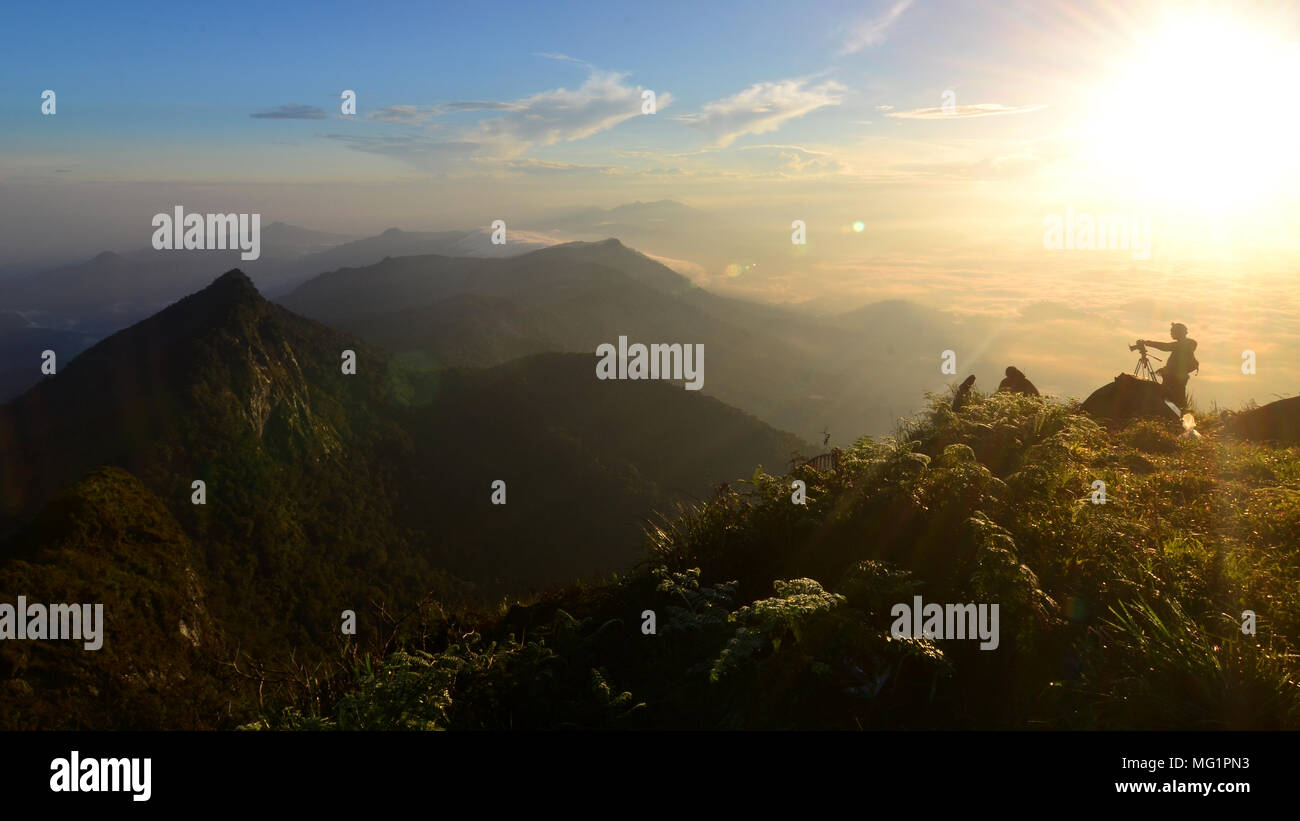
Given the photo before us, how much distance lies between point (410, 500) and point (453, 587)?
2347 cm

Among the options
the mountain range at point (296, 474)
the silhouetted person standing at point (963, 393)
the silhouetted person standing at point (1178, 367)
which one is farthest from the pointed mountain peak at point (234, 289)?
the silhouetted person standing at point (1178, 367)

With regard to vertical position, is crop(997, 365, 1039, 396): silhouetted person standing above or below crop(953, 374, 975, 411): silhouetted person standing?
above

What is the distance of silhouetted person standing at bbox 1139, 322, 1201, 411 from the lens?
12812 millimetres

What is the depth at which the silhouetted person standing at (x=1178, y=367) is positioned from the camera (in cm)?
1281

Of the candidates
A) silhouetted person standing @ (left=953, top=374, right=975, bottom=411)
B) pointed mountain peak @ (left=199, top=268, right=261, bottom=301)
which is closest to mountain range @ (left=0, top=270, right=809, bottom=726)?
pointed mountain peak @ (left=199, top=268, right=261, bottom=301)

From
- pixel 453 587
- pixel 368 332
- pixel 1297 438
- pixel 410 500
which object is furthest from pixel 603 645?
pixel 368 332

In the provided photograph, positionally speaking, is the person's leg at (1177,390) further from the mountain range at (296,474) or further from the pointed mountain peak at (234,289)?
the pointed mountain peak at (234,289)

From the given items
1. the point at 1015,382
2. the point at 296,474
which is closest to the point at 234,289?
the point at 296,474

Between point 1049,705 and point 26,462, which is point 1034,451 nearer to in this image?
point 1049,705

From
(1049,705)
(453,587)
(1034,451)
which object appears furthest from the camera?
(453,587)

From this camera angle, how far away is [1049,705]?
4.23 metres

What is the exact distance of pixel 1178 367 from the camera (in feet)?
42.6

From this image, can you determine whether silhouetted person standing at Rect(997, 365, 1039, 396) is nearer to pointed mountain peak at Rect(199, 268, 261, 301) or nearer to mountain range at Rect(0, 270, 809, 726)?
mountain range at Rect(0, 270, 809, 726)

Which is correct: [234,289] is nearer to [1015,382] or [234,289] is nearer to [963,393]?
[1015,382]
